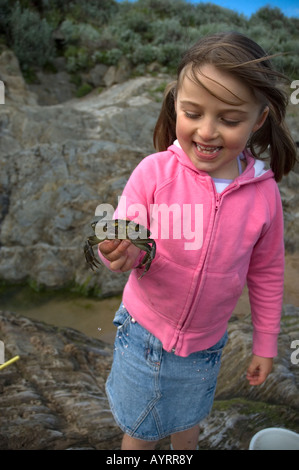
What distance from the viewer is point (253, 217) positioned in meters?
1.59

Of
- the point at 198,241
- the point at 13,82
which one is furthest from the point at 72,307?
the point at 13,82

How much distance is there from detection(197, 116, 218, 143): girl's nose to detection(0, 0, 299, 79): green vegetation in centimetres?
578

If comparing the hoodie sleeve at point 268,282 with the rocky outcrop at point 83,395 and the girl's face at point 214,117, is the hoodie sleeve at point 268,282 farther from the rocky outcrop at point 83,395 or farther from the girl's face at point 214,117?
the rocky outcrop at point 83,395

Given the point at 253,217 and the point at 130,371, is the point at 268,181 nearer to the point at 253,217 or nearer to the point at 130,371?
the point at 253,217

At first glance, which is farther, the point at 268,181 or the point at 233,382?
the point at 233,382

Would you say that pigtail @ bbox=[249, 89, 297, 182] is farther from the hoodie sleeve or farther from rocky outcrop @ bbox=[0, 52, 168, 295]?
rocky outcrop @ bbox=[0, 52, 168, 295]

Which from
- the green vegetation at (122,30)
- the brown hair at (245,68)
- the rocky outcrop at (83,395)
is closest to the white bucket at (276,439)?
the rocky outcrop at (83,395)

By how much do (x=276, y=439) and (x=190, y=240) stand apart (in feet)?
4.27

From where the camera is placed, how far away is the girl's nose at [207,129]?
1.40 meters

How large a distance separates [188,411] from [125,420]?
0.26 m

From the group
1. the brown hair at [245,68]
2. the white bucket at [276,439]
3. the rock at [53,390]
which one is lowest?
the rock at [53,390]

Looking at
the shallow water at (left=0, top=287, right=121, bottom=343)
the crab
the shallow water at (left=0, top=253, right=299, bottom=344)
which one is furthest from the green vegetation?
the crab
